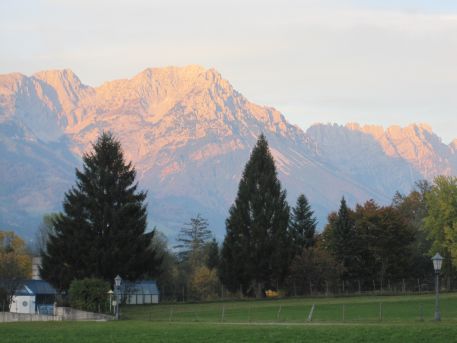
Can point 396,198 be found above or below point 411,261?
above

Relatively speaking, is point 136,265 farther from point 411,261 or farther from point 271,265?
point 411,261

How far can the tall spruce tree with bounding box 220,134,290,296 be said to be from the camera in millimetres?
91812

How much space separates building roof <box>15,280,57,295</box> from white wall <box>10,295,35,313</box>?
38cm

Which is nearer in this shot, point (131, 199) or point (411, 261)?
A: point (131, 199)

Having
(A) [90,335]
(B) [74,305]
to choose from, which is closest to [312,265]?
(B) [74,305]

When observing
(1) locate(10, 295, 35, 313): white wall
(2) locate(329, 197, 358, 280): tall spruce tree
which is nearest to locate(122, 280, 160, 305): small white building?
(2) locate(329, 197, 358, 280): tall spruce tree

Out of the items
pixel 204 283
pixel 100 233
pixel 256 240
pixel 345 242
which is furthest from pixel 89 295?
pixel 204 283

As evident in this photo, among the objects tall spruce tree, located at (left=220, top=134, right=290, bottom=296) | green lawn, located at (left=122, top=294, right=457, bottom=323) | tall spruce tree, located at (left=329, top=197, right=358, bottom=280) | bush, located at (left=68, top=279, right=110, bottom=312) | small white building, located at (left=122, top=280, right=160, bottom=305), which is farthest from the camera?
small white building, located at (left=122, top=280, right=160, bottom=305)

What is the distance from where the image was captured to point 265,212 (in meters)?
92.5

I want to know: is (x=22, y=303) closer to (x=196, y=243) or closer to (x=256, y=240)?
(x=256, y=240)

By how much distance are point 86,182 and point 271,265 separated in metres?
20.4

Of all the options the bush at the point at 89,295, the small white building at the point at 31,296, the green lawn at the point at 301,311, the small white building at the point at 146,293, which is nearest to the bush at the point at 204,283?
the small white building at the point at 146,293

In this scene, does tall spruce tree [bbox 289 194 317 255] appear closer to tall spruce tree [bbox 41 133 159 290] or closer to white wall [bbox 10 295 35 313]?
tall spruce tree [bbox 41 133 159 290]

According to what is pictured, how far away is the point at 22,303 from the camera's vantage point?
90438 mm
